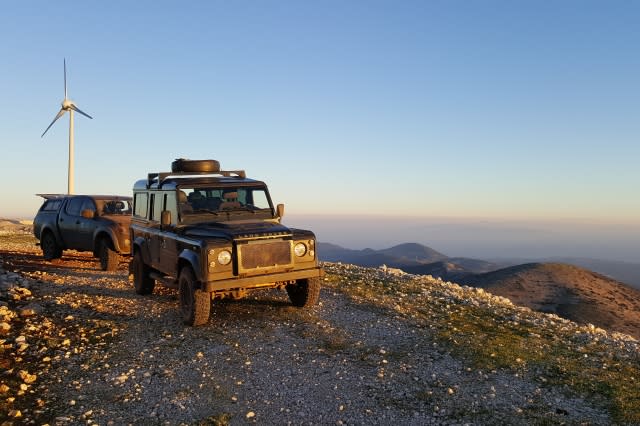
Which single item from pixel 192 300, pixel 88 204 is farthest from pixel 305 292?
pixel 88 204

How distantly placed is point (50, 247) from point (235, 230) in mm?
12397

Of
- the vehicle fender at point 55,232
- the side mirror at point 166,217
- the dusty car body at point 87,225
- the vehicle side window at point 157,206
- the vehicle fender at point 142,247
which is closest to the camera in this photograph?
the side mirror at point 166,217

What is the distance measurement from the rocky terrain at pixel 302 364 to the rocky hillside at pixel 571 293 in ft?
47.5

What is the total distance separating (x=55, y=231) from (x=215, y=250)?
39.0 ft

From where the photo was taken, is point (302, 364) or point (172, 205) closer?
point (302, 364)

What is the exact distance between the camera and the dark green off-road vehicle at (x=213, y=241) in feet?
28.5

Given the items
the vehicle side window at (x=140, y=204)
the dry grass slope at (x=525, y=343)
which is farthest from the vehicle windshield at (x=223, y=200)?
the dry grass slope at (x=525, y=343)

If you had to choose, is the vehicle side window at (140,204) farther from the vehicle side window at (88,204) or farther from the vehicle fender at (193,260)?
the vehicle side window at (88,204)

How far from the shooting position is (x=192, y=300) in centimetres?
901

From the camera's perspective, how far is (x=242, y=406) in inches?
243

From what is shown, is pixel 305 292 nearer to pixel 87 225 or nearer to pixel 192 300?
pixel 192 300

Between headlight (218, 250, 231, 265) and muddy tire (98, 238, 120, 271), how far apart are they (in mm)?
8241

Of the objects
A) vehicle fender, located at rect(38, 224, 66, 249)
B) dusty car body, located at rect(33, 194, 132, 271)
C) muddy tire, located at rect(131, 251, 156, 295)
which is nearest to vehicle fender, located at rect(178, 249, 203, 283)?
muddy tire, located at rect(131, 251, 156, 295)

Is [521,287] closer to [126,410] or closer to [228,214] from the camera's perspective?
[228,214]
